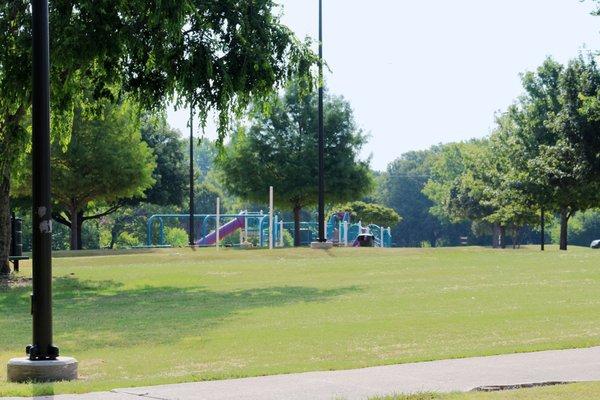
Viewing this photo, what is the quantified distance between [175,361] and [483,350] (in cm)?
377

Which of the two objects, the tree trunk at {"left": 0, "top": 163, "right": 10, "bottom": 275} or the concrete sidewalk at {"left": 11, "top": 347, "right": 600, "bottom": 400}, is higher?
→ the tree trunk at {"left": 0, "top": 163, "right": 10, "bottom": 275}

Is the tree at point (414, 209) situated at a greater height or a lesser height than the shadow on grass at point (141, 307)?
greater

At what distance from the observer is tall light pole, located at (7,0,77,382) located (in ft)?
35.2

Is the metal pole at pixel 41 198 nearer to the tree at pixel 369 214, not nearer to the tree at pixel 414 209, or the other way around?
the tree at pixel 369 214

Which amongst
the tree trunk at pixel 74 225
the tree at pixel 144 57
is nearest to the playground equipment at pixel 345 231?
the tree trunk at pixel 74 225

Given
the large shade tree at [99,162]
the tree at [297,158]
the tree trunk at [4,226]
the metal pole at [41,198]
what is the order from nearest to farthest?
the metal pole at [41,198] → the tree trunk at [4,226] → the large shade tree at [99,162] → the tree at [297,158]

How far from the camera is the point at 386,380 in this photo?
9969mm

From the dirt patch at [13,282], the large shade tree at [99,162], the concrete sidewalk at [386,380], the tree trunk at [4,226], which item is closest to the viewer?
the concrete sidewalk at [386,380]

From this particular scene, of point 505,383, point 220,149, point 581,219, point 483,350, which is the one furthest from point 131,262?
point 581,219

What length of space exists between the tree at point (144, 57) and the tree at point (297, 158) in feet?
114

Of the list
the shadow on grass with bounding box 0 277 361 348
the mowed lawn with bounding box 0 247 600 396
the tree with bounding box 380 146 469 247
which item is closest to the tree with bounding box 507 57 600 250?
the mowed lawn with bounding box 0 247 600 396

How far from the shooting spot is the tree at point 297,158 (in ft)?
194

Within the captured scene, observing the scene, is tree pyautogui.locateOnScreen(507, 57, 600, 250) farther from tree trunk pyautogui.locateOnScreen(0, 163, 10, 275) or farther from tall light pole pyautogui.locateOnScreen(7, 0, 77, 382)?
tall light pole pyautogui.locateOnScreen(7, 0, 77, 382)

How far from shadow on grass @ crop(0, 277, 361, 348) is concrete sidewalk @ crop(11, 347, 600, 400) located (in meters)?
5.68
